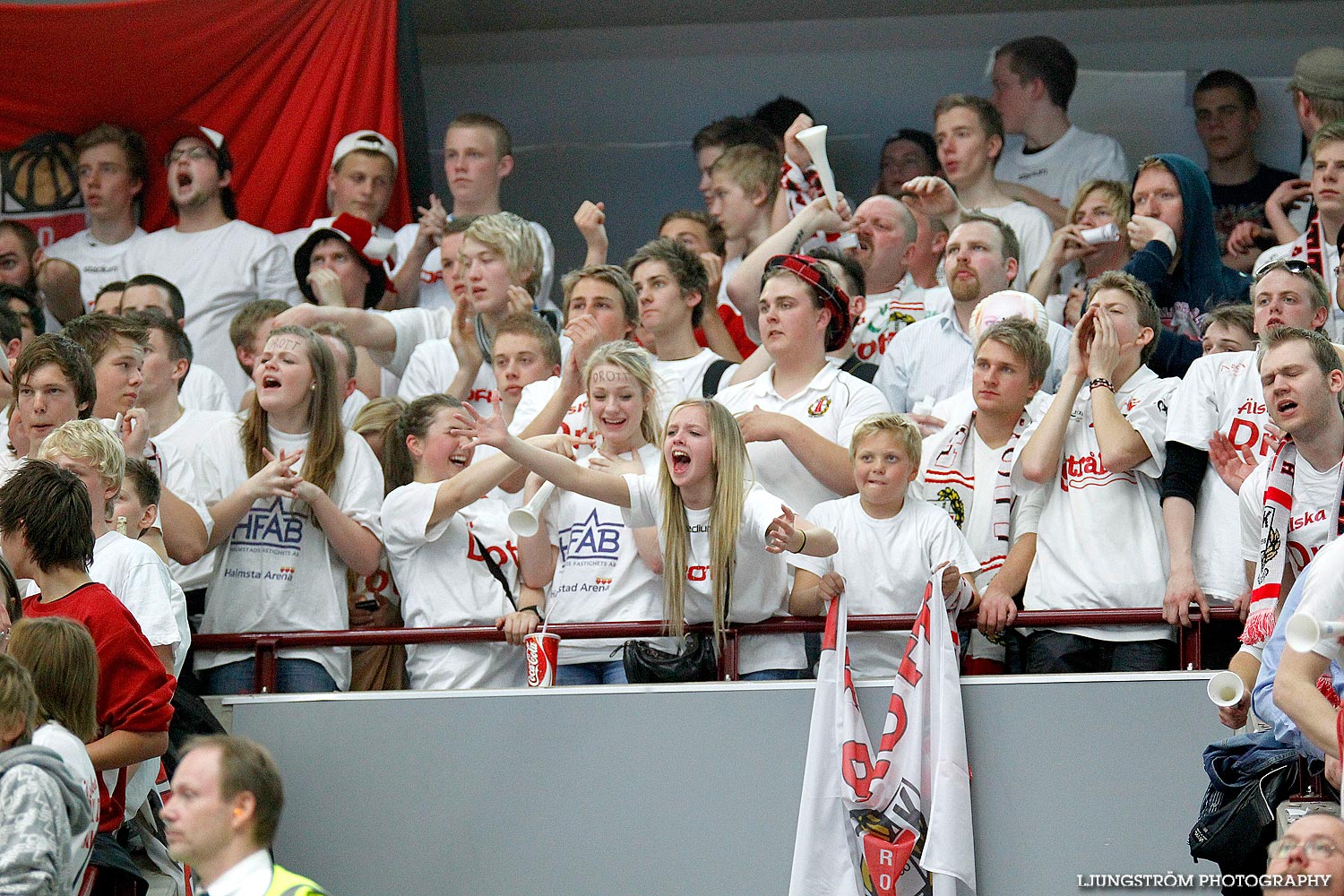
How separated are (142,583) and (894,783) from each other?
2.41 m

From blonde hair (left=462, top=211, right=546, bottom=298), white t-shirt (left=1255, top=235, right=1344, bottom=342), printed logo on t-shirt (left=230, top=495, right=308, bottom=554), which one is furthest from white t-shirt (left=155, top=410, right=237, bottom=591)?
white t-shirt (left=1255, top=235, right=1344, bottom=342)

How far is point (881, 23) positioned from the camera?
11.3 metres

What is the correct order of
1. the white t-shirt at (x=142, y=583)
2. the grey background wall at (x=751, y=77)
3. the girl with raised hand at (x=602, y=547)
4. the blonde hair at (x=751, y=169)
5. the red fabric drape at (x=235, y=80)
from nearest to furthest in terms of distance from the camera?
the white t-shirt at (x=142, y=583) < the girl with raised hand at (x=602, y=547) < the blonde hair at (x=751, y=169) < the red fabric drape at (x=235, y=80) < the grey background wall at (x=751, y=77)

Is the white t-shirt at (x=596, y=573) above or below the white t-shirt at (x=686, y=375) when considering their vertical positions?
below

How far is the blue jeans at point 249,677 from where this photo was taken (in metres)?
6.50

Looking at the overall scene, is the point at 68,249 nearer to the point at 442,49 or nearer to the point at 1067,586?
the point at 442,49

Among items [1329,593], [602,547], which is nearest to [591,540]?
[602,547]

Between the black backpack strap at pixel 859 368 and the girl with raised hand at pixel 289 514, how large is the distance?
1884 millimetres

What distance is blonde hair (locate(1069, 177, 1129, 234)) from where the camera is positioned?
25.8 feet

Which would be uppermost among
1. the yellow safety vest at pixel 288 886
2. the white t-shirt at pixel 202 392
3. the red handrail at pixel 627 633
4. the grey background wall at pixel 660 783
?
the white t-shirt at pixel 202 392

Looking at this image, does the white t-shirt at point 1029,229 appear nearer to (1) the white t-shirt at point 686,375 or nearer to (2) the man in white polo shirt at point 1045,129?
(2) the man in white polo shirt at point 1045,129

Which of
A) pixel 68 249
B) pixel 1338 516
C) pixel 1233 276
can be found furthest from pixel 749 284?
pixel 68 249

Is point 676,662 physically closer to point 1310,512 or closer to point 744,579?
point 744,579

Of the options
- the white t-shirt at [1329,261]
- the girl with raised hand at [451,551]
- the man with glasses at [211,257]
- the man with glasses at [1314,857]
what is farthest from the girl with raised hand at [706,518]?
the man with glasses at [211,257]
